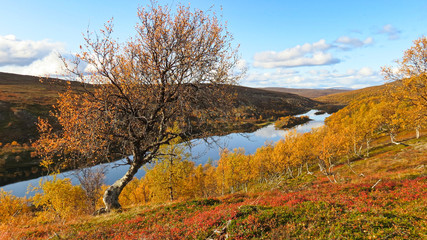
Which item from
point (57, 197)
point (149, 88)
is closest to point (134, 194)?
point (57, 197)

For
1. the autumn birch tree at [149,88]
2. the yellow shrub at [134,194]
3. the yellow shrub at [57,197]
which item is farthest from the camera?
the yellow shrub at [134,194]

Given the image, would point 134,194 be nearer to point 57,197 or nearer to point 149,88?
point 57,197

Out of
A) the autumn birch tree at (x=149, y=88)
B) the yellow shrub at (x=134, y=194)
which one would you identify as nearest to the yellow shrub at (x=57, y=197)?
the yellow shrub at (x=134, y=194)

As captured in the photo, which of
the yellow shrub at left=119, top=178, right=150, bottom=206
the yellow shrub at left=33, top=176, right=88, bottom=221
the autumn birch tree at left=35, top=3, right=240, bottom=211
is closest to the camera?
the autumn birch tree at left=35, top=3, right=240, bottom=211

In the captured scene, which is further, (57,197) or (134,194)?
(134,194)

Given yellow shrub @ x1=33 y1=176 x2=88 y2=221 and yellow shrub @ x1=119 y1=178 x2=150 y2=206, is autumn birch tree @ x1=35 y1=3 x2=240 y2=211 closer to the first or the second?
yellow shrub @ x1=33 y1=176 x2=88 y2=221

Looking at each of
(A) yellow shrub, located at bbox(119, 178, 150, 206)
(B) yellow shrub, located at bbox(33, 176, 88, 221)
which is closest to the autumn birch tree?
(B) yellow shrub, located at bbox(33, 176, 88, 221)

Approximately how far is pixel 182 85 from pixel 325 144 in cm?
4255

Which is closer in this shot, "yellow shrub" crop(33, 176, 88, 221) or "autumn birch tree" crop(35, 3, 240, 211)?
"autumn birch tree" crop(35, 3, 240, 211)

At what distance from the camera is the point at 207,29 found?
15.1 m

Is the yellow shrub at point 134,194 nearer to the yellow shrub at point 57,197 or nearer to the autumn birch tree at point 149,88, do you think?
the yellow shrub at point 57,197

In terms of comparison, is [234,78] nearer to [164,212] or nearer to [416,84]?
[164,212]

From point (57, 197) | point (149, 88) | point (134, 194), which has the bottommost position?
point (134, 194)

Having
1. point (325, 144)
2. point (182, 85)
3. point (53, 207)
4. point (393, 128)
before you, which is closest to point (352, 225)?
point (182, 85)
